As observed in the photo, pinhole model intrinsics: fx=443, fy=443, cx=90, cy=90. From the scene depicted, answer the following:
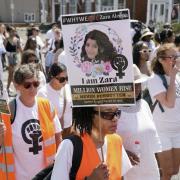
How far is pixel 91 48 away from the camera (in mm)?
2406

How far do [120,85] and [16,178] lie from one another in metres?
1.42

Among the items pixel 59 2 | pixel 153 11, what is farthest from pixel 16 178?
pixel 59 2

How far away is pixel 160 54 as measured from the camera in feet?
14.4

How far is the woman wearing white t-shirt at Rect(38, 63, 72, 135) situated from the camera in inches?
193

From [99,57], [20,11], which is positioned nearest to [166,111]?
[99,57]

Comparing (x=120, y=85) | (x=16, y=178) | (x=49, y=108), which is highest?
(x=120, y=85)

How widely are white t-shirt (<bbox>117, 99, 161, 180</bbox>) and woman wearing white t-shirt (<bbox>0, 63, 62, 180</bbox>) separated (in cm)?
60

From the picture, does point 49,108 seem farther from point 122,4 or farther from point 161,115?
point 122,4

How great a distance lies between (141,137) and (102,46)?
1.17 meters

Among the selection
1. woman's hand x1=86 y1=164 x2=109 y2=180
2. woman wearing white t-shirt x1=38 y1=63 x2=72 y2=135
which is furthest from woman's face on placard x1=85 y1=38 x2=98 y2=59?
woman wearing white t-shirt x1=38 y1=63 x2=72 y2=135

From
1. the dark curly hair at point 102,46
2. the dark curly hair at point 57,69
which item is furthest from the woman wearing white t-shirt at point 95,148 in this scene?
the dark curly hair at point 57,69

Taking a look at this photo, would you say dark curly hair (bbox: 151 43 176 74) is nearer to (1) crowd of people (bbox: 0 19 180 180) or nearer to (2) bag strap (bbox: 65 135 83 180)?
(1) crowd of people (bbox: 0 19 180 180)

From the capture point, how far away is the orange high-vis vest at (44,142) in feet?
10.9

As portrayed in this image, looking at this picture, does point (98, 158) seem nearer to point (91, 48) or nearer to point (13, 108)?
point (91, 48)
